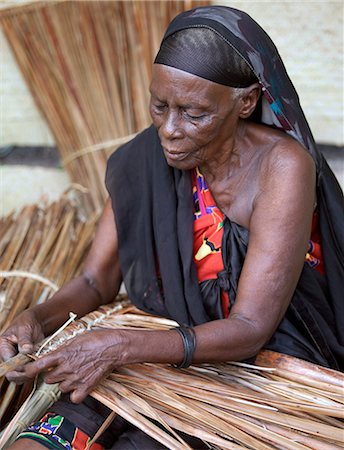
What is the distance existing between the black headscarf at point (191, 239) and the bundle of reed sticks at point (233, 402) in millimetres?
114

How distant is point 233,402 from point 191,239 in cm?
44

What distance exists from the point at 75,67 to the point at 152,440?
168 cm

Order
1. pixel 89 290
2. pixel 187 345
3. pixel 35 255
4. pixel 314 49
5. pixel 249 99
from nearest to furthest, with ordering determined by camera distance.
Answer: pixel 187 345, pixel 249 99, pixel 89 290, pixel 35 255, pixel 314 49

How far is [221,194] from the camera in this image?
188 centimetres

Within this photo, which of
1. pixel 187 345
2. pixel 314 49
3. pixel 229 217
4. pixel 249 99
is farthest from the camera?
pixel 314 49

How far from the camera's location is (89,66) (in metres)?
2.86

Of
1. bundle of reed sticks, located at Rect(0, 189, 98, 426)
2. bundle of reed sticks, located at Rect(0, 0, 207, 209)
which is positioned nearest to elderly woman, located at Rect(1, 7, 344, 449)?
bundle of reed sticks, located at Rect(0, 189, 98, 426)

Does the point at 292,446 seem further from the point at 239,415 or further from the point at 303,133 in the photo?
the point at 303,133

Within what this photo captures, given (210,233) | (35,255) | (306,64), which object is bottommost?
(35,255)

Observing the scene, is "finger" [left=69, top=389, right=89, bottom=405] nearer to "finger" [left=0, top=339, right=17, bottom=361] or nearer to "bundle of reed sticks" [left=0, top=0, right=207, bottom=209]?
"finger" [left=0, top=339, right=17, bottom=361]

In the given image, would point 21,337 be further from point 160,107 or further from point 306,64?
point 306,64

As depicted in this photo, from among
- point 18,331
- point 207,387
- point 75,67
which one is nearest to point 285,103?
point 207,387

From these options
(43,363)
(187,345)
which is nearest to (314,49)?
(187,345)

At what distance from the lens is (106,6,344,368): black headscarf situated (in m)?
1.81
